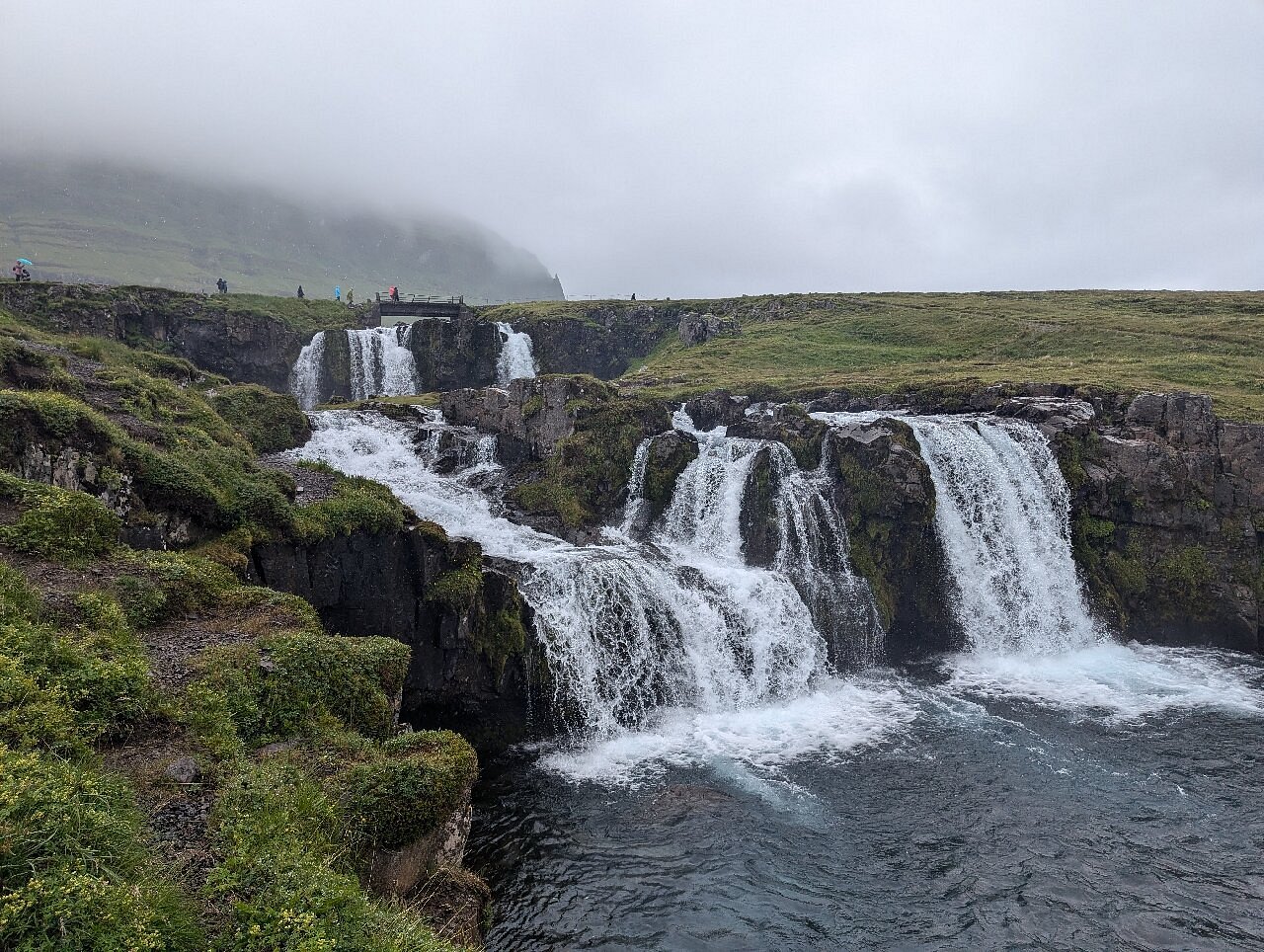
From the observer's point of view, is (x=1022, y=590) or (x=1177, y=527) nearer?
(x=1022, y=590)

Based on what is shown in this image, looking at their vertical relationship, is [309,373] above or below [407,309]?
below

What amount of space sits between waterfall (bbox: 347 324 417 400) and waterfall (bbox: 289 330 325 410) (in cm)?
237

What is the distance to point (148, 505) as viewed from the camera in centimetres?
1716

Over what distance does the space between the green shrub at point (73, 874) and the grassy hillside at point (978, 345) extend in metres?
40.9

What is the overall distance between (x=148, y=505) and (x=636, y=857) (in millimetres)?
14829

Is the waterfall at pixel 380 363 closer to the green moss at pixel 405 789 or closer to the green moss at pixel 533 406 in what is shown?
the green moss at pixel 533 406

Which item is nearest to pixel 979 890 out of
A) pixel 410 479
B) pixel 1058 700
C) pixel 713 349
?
pixel 1058 700

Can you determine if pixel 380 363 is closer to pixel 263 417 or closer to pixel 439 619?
pixel 263 417

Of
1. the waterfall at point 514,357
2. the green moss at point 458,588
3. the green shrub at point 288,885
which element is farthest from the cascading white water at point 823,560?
the waterfall at point 514,357

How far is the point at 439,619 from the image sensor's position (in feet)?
67.5

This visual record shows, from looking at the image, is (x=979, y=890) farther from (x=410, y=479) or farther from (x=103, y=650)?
(x=410, y=479)

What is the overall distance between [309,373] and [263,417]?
82.0 feet

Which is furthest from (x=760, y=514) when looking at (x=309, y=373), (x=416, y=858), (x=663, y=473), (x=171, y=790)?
(x=309, y=373)

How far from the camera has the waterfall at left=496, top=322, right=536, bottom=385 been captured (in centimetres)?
6184
